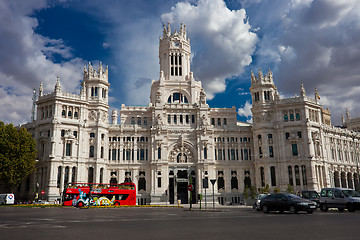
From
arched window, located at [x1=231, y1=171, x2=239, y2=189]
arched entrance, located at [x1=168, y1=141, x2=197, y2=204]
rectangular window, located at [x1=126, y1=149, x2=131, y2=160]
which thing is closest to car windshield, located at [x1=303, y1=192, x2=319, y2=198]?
arched entrance, located at [x1=168, y1=141, x2=197, y2=204]

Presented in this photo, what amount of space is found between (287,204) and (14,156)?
56.3m

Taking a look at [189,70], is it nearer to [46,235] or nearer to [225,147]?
[225,147]

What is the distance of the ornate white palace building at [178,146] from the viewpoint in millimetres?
70625

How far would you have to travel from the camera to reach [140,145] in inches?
3063

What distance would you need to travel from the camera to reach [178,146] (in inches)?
3066

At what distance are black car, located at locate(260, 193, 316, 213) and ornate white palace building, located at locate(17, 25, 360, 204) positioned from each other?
4283 centimetres

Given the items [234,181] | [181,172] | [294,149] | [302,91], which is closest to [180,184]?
[181,172]

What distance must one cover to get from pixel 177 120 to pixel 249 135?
19.3 m

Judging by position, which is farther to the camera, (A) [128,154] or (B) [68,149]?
(A) [128,154]

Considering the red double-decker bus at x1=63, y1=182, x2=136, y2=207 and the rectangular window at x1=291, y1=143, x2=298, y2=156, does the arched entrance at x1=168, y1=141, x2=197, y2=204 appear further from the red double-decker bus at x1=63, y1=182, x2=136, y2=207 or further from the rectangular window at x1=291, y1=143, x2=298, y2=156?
the rectangular window at x1=291, y1=143, x2=298, y2=156

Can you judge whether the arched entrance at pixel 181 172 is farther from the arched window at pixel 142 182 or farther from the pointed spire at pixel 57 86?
the pointed spire at pixel 57 86

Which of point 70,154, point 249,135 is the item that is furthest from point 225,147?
point 70,154

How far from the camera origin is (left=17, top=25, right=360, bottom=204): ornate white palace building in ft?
232

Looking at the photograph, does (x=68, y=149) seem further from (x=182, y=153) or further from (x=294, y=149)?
(x=294, y=149)
